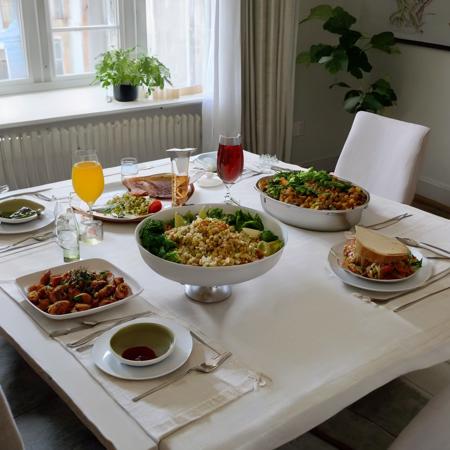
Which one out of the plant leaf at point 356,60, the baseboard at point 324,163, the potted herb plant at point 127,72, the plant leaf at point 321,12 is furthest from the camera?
the baseboard at point 324,163

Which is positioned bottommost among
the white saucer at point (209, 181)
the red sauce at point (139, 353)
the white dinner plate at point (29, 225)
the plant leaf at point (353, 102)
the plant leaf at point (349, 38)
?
the plant leaf at point (353, 102)

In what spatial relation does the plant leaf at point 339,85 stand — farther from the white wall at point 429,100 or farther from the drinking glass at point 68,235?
the drinking glass at point 68,235

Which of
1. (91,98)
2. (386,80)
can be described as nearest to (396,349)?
(91,98)

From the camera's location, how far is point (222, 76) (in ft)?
10.9

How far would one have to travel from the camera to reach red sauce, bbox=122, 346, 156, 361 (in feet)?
3.69

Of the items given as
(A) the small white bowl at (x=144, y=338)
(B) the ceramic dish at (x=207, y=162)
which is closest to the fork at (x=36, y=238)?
(A) the small white bowl at (x=144, y=338)

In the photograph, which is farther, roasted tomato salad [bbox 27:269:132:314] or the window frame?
the window frame

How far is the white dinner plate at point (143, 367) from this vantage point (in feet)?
3.55

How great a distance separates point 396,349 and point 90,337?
57 centimetres

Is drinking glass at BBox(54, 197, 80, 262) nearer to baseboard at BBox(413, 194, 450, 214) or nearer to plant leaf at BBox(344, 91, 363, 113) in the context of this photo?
plant leaf at BBox(344, 91, 363, 113)

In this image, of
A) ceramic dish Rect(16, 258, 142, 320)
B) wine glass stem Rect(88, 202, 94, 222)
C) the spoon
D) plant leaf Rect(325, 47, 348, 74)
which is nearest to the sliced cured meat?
wine glass stem Rect(88, 202, 94, 222)

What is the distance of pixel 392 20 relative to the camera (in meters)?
3.82

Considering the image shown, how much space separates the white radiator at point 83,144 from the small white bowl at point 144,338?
192cm

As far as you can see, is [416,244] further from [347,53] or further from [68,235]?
[347,53]
